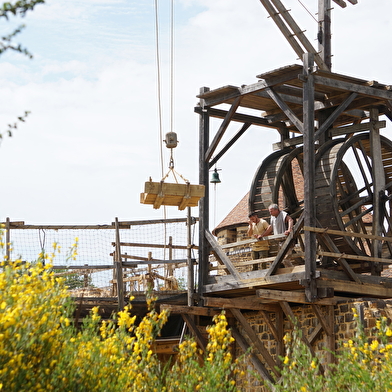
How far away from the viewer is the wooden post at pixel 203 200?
13961 mm

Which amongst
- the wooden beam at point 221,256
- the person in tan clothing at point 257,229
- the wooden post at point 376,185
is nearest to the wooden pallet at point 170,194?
the wooden beam at point 221,256

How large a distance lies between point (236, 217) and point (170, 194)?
9969 mm

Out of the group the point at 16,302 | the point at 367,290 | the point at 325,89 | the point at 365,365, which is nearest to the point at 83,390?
the point at 16,302

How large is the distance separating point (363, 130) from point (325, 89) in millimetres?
1262

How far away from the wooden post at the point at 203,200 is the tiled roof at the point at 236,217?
23.1 ft

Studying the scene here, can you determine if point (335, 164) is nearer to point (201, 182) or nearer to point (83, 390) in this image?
point (201, 182)

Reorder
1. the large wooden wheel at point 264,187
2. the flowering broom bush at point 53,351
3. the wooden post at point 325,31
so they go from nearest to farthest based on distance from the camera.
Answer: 1. the flowering broom bush at point 53,351
2. the large wooden wheel at point 264,187
3. the wooden post at point 325,31

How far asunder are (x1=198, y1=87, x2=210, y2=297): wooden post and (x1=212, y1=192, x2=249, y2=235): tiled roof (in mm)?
7053

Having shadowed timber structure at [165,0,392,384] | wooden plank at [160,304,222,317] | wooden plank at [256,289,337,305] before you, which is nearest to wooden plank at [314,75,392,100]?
shadowed timber structure at [165,0,392,384]

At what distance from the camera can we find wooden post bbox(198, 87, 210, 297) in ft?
45.8

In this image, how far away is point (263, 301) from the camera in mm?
13016

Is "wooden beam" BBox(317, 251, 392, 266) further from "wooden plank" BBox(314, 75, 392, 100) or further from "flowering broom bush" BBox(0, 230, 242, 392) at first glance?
"flowering broom bush" BBox(0, 230, 242, 392)

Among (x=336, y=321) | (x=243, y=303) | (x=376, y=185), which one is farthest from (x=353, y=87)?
(x=243, y=303)

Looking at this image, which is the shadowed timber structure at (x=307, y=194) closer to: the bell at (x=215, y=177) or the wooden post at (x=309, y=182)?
the wooden post at (x=309, y=182)
